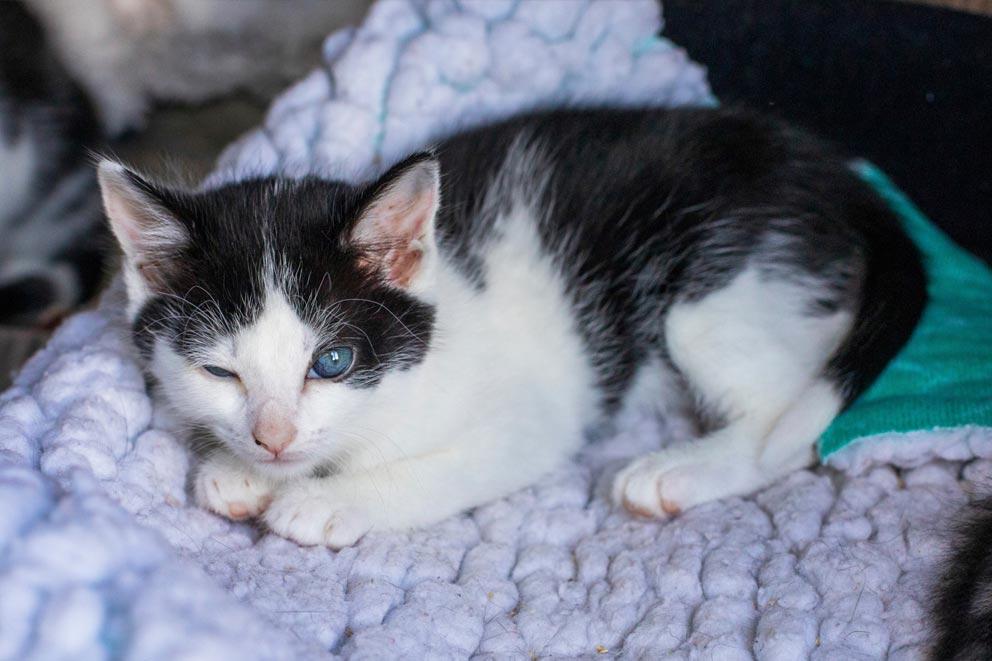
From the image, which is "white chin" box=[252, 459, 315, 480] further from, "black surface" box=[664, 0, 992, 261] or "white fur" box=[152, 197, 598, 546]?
"black surface" box=[664, 0, 992, 261]

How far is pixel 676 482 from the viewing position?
1.82m

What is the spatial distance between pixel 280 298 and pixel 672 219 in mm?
830

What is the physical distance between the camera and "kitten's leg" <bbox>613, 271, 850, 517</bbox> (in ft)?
6.01

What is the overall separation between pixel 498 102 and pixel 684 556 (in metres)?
1.16

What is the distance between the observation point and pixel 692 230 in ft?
6.43

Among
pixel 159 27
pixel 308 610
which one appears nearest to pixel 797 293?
pixel 308 610

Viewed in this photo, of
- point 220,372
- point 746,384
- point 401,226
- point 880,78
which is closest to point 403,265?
point 401,226

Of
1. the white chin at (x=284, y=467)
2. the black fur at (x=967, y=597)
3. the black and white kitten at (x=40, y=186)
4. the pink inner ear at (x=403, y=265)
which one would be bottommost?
the black and white kitten at (x=40, y=186)

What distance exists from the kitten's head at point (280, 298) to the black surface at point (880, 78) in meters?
1.27

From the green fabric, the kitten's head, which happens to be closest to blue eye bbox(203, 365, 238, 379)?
the kitten's head

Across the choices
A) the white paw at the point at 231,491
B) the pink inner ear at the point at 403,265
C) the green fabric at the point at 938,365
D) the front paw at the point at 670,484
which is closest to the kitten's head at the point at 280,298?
the pink inner ear at the point at 403,265

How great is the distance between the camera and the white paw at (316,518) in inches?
63.9

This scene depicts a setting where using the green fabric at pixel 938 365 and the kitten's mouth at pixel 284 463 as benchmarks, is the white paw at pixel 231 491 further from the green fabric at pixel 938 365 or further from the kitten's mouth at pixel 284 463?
the green fabric at pixel 938 365

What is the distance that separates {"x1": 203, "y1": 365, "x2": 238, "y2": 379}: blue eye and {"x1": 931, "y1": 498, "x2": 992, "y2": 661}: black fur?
1.08m
